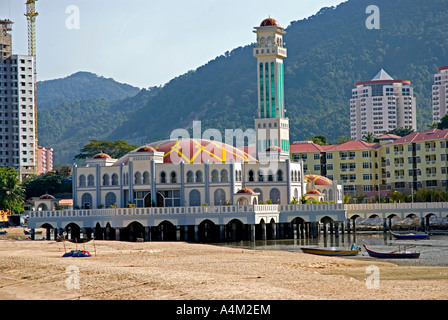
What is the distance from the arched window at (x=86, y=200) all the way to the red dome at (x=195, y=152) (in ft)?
16.0

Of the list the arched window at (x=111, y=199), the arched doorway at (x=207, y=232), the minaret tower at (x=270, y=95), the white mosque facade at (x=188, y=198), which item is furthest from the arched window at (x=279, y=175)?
the minaret tower at (x=270, y=95)

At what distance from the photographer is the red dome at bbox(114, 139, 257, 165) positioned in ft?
297

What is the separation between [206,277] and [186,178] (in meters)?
46.6

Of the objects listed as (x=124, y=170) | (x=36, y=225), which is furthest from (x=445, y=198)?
(x=36, y=225)

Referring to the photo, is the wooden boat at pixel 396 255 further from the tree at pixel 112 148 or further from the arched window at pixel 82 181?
the tree at pixel 112 148

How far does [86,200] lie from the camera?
89875 millimetres

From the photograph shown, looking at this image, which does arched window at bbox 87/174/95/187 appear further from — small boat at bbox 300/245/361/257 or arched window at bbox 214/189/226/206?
small boat at bbox 300/245/361/257

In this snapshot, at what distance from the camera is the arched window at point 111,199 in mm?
88812

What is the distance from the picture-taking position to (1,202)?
128m

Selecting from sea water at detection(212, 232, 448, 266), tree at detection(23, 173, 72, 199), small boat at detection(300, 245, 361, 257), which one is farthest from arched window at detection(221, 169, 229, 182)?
tree at detection(23, 173, 72, 199)

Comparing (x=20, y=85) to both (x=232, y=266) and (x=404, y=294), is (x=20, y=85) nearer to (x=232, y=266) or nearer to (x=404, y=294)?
(x=232, y=266)

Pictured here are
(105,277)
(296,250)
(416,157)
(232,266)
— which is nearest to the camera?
(105,277)

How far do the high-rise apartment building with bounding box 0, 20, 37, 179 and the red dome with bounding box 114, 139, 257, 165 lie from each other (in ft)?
330
